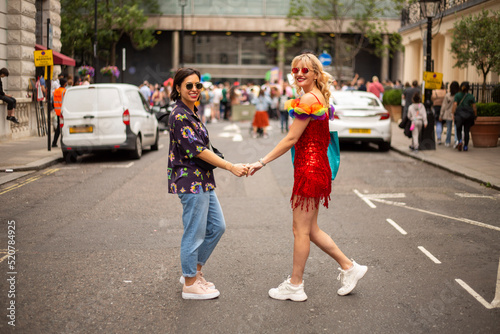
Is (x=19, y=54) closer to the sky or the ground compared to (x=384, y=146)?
closer to the sky

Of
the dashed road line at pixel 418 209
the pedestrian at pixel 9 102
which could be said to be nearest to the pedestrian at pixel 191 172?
the dashed road line at pixel 418 209

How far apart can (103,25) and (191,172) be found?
1603 inches

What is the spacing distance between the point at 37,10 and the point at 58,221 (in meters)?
18.5

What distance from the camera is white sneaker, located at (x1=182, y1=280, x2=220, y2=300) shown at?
4809 millimetres

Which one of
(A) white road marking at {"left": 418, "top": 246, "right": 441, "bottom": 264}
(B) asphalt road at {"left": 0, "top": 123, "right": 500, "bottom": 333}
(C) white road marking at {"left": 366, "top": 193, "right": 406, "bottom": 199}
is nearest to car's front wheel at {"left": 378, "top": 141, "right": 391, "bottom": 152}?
(B) asphalt road at {"left": 0, "top": 123, "right": 500, "bottom": 333}

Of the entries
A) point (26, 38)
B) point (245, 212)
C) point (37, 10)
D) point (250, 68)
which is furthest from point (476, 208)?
point (250, 68)

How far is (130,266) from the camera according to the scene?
5.77 meters

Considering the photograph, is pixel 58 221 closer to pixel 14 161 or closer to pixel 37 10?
pixel 14 161

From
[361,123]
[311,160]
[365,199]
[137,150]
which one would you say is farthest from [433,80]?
[311,160]

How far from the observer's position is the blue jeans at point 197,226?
15.4ft

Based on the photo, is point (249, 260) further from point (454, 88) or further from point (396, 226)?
point (454, 88)

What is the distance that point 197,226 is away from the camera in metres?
4.73

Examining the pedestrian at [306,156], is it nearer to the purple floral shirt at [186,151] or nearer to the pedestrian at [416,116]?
the purple floral shirt at [186,151]

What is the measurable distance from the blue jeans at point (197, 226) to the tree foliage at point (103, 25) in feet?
125
